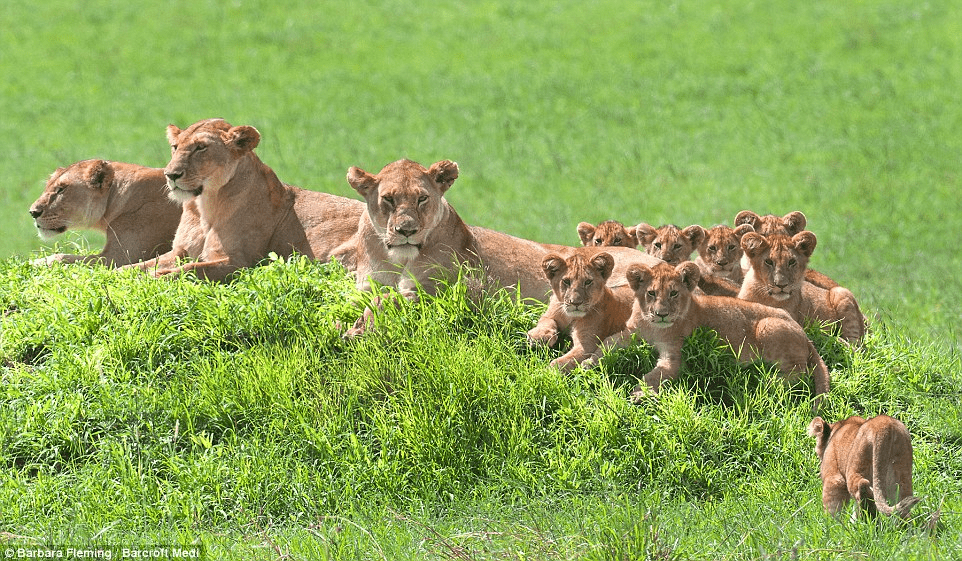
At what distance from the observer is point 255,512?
27.0 ft

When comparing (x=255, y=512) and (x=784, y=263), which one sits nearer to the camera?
(x=255, y=512)

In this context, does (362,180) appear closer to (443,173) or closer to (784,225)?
(443,173)

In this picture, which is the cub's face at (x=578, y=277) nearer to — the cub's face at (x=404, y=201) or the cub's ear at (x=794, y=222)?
the cub's face at (x=404, y=201)

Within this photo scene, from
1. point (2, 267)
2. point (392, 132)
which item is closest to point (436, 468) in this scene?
point (2, 267)

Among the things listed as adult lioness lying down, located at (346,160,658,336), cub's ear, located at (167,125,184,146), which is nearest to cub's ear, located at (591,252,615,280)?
adult lioness lying down, located at (346,160,658,336)

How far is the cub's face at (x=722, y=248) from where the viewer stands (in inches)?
406

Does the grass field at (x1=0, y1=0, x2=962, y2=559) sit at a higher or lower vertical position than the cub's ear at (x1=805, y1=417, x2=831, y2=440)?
lower

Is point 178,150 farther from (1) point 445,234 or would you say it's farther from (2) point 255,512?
(2) point 255,512

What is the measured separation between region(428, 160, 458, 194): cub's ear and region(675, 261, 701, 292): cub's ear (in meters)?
1.80

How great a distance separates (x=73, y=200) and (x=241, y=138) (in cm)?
163

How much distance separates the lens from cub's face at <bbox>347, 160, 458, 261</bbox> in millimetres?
9234

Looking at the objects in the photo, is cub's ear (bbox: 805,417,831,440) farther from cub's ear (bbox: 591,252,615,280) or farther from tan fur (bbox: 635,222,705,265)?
tan fur (bbox: 635,222,705,265)

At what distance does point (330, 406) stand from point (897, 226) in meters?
13.8

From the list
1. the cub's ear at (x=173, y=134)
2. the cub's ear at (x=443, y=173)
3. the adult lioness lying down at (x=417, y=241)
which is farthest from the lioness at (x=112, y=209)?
the cub's ear at (x=443, y=173)
